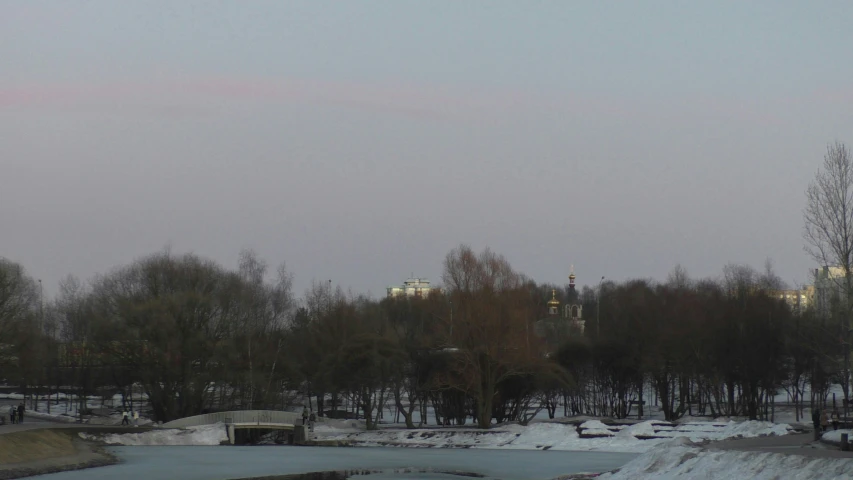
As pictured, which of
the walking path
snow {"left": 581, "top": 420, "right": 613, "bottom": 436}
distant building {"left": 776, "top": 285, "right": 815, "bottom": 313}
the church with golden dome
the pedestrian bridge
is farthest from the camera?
the church with golden dome

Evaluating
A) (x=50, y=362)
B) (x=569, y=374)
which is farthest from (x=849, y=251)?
(x=50, y=362)

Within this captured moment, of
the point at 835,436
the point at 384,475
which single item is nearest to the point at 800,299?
the point at 384,475

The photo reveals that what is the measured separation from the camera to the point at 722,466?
105 feet

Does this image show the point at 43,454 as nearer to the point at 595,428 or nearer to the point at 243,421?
the point at 243,421

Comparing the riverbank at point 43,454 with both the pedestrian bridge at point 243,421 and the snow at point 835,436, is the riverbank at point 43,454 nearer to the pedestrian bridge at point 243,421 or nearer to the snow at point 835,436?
the pedestrian bridge at point 243,421

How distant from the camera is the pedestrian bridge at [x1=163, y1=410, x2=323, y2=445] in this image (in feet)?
228

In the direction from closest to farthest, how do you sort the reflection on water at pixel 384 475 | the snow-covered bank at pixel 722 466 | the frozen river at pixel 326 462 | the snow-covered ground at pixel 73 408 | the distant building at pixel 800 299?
the snow-covered bank at pixel 722 466 < the reflection on water at pixel 384 475 < the frozen river at pixel 326 462 < the snow-covered ground at pixel 73 408 < the distant building at pixel 800 299

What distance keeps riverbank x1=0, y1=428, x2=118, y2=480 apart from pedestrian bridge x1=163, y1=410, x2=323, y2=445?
11875 mm

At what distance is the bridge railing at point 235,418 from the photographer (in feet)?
229

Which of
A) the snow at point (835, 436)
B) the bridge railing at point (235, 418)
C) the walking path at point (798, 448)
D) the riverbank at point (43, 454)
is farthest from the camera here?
the bridge railing at point (235, 418)

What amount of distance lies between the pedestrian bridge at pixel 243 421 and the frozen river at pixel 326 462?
6916mm

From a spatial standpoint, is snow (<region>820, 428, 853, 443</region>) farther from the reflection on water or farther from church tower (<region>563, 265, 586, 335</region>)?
church tower (<region>563, 265, 586, 335</region>)

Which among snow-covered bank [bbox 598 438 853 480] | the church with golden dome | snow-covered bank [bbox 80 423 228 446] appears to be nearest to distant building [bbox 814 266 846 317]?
snow-covered bank [bbox 598 438 853 480]

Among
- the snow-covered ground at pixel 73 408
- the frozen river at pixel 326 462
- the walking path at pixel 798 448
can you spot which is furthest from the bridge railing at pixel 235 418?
the walking path at pixel 798 448
